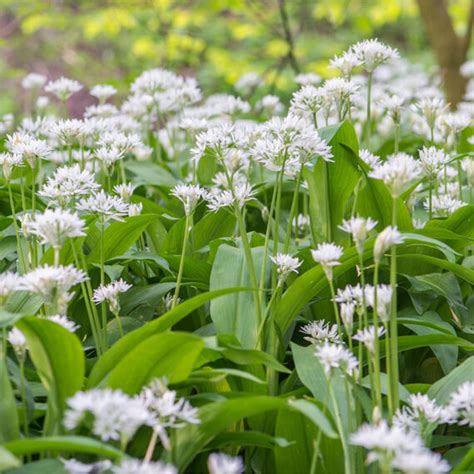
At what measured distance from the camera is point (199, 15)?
7594 mm

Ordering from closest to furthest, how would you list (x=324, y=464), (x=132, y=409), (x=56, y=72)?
(x=132, y=409) < (x=324, y=464) < (x=56, y=72)

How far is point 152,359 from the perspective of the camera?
1.41 meters

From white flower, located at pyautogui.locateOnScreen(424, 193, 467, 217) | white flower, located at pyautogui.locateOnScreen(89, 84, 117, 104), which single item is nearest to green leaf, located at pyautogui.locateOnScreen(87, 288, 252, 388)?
white flower, located at pyautogui.locateOnScreen(424, 193, 467, 217)

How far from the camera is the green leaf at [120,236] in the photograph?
1.93m

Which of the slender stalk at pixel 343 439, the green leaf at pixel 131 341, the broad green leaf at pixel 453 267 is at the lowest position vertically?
the slender stalk at pixel 343 439

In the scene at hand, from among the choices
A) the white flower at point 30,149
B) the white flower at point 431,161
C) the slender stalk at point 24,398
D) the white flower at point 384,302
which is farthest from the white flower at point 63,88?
the white flower at point 384,302

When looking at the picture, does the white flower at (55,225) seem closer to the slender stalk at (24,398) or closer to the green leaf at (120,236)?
the slender stalk at (24,398)

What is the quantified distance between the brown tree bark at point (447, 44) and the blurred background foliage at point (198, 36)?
0.41 m

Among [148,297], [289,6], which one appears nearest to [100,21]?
[289,6]

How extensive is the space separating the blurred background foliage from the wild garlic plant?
7.53 feet

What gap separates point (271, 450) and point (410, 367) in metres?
0.50

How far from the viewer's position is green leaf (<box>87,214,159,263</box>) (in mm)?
1932

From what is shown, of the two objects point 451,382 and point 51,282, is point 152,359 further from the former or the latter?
point 451,382

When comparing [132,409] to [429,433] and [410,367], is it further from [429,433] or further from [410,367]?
[410,367]
